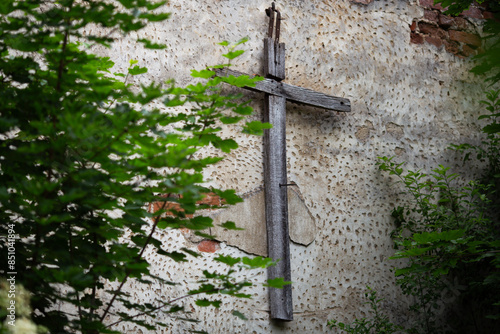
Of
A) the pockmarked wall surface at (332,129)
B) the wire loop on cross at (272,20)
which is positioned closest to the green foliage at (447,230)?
the pockmarked wall surface at (332,129)

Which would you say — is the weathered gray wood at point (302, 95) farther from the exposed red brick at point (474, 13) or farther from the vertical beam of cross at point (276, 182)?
the exposed red brick at point (474, 13)

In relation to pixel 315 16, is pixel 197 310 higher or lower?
lower

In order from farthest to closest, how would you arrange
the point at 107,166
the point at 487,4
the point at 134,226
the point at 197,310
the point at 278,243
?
the point at 487,4
the point at 278,243
the point at 197,310
the point at 134,226
the point at 107,166

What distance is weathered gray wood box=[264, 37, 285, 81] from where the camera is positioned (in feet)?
11.0

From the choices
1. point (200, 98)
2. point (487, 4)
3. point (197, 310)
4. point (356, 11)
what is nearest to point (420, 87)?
point (356, 11)

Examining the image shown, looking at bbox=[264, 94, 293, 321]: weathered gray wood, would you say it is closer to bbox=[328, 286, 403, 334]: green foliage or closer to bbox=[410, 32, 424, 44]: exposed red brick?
bbox=[328, 286, 403, 334]: green foliage

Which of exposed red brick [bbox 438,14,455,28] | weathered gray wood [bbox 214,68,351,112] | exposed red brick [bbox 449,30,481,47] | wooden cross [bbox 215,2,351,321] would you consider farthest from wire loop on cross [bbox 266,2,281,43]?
exposed red brick [bbox 449,30,481,47]

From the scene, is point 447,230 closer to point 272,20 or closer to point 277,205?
point 277,205

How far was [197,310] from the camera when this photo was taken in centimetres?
286

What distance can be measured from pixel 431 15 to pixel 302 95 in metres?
1.46

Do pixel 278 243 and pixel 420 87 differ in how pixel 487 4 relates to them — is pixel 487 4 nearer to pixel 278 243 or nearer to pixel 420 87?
pixel 420 87

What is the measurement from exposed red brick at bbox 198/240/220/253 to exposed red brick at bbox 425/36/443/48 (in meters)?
2.35

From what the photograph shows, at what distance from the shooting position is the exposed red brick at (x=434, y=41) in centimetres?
414

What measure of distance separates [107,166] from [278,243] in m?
1.78
